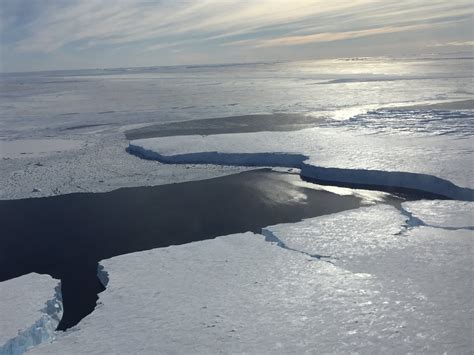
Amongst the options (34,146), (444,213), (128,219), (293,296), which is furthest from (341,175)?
(34,146)

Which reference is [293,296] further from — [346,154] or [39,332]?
[346,154]

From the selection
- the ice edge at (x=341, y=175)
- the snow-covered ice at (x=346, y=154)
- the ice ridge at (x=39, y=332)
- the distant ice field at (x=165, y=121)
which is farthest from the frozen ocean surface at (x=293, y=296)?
the distant ice field at (x=165, y=121)

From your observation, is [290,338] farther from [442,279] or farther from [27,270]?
Answer: [27,270]

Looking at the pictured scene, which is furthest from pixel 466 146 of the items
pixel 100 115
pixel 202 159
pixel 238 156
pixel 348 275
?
pixel 100 115

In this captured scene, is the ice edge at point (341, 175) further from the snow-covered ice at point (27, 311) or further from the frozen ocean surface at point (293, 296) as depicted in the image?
the snow-covered ice at point (27, 311)

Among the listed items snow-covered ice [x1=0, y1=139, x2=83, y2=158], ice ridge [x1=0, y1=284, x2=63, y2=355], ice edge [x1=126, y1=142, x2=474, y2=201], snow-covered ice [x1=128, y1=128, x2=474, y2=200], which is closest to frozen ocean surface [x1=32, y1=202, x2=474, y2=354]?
ice ridge [x1=0, y1=284, x2=63, y2=355]
